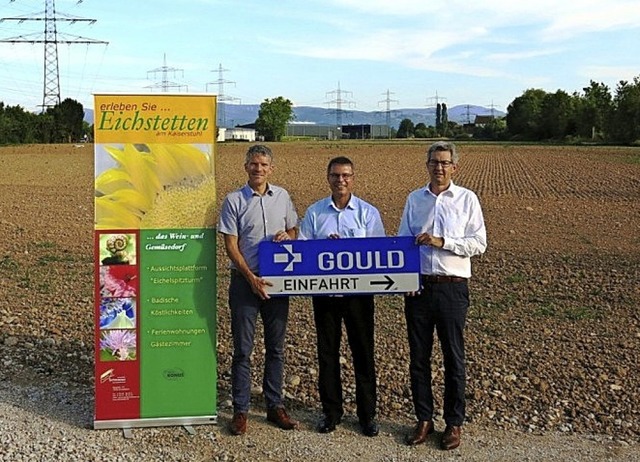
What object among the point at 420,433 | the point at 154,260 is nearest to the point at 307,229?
the point at 154,260

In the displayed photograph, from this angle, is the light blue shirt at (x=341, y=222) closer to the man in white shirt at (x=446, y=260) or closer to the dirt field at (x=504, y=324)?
the man in white shirt at (x=446, y=260)

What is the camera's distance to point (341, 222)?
552 centimetres

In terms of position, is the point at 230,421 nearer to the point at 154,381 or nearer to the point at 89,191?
the point at 154,381

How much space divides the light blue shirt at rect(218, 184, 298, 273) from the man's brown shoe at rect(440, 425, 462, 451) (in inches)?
66.6

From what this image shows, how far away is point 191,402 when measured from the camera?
228 inches

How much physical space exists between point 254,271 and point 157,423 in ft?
4.31

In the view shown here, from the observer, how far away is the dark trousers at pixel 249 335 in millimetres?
5598

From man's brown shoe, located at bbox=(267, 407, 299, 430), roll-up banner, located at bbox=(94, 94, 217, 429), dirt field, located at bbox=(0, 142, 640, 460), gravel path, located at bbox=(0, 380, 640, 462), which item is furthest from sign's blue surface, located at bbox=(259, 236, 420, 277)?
dirt field, located at bbox=(0, 142, 640, 460)

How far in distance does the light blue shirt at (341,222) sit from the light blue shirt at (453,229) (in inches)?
14.5

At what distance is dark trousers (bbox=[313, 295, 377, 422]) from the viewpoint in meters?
5.56

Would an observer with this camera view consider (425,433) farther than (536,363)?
No

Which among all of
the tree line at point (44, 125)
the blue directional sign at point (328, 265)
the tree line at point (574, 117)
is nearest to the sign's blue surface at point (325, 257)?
the blue directional sign at point (328, 265)

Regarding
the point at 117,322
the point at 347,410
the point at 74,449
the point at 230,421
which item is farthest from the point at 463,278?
the point at 74,449

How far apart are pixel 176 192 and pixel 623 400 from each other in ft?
12.6
